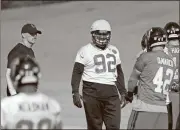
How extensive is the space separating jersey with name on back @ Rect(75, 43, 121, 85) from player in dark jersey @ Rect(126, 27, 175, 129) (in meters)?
0.52

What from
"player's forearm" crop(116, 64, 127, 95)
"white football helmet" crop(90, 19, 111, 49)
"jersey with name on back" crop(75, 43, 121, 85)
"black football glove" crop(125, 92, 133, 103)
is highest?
"white football helmet" crop(90, 19, 111, 49)

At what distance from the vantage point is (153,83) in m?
6.83

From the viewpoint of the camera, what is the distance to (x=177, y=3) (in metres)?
17.9

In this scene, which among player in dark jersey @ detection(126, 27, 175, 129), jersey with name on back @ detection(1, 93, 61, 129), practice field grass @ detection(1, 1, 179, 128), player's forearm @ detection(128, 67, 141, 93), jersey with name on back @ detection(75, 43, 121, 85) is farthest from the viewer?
practice field grass @ detection(1, 1, 179, 128)

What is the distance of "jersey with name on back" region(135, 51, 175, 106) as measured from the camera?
680 cm

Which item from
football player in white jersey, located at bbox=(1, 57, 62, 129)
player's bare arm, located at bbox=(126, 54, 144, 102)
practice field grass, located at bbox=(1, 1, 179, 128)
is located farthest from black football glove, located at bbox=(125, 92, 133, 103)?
practice field grass, located at bbox=(1, 1, 179, 128)

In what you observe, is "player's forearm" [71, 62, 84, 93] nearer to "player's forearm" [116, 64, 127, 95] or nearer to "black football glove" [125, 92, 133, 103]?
"player's forearm" [116, 64, 127, 95]

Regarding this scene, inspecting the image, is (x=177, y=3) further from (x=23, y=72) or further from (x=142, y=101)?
(x=23, y=72)

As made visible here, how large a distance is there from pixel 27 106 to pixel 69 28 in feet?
41.5

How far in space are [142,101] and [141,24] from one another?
9616mm

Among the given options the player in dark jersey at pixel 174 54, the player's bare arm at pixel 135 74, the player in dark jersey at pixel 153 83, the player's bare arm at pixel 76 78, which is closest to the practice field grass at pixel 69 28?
the player in dark jersey at pixel 174 54

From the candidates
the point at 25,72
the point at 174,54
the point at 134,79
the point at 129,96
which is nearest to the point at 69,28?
the point at 174,54

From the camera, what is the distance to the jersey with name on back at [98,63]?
24.1ft

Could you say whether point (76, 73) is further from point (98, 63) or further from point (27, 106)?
point (27, 106)
